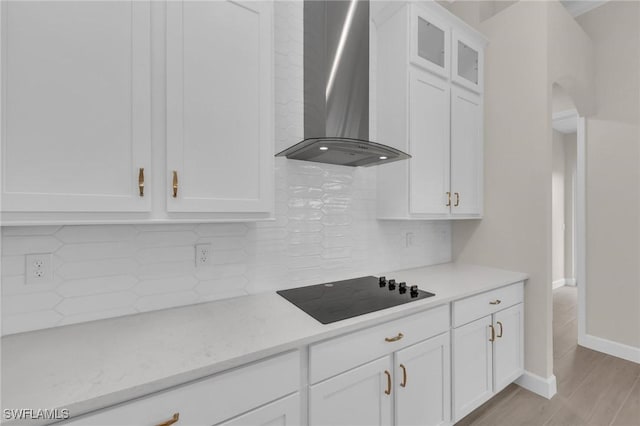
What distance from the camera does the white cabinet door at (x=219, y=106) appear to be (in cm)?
112

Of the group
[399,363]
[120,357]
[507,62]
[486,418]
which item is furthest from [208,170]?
[507,62]

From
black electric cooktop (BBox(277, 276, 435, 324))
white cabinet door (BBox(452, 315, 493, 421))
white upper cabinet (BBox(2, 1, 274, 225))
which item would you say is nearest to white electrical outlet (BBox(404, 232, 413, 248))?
black electric cooktop (BBox(277, 276, 435, 324))

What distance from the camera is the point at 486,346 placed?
6.15ft

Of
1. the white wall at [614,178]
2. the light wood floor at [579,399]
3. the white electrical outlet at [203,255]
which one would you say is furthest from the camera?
the white wall at [614,178]

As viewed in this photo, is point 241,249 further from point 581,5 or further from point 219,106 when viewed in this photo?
point 581,5

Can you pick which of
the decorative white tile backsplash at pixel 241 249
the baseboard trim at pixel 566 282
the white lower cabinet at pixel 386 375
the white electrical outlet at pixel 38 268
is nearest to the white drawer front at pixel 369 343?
the white lower cabinet at pixel 386 375

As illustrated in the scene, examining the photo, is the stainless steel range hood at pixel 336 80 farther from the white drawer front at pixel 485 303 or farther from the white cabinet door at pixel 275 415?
the white cabinet door at pixel 275 415

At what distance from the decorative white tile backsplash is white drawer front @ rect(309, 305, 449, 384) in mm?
625

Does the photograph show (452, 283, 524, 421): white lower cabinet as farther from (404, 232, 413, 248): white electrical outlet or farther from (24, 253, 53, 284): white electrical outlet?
(24, 253, 53, 284): white electrical outlet

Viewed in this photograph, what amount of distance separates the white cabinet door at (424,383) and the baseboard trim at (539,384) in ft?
3.17

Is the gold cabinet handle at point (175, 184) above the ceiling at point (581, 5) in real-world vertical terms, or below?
below

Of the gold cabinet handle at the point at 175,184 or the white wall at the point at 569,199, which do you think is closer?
the gold cabinet handle at the point at 175,184

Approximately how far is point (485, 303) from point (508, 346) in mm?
493

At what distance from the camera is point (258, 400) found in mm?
1000
